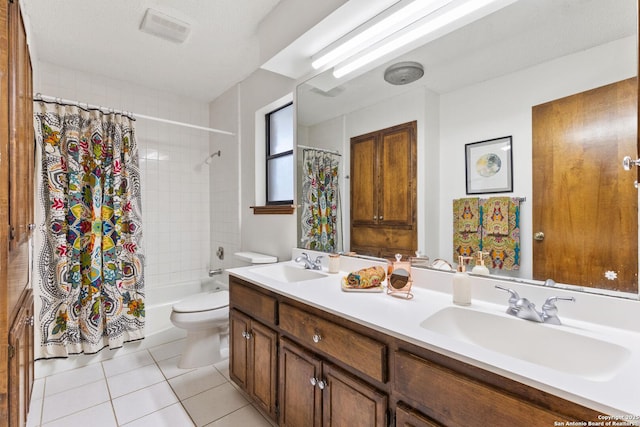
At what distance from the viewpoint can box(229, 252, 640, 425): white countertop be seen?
0.58 metres

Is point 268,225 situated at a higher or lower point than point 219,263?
higher

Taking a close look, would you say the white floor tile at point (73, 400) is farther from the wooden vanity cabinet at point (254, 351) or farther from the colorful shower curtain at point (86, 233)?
the wooden vanity cabinet at point (254, 351)

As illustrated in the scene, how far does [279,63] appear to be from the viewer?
76.6 inches

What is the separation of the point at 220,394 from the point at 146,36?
8.11 feet

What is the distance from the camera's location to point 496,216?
3.90ft

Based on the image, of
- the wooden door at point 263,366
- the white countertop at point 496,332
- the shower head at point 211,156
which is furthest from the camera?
the shower head at point 211,156

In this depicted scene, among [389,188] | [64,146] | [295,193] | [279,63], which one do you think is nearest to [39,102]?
[64,146]

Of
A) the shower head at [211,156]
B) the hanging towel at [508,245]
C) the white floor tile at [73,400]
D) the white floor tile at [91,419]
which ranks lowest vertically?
the white floor tile at [73,400]

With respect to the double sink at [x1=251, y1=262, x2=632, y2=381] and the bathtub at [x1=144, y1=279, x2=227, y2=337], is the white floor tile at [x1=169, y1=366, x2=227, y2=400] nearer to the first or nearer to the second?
the bathtub at [x1=144, y1=279, x2=227, y2=337]

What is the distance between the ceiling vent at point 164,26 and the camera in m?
1.87

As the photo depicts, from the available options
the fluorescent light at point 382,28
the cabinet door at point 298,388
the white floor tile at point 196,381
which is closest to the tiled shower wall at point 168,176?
the white floor tile at point 196,381

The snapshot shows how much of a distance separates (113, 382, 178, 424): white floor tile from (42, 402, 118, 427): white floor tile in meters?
0.04

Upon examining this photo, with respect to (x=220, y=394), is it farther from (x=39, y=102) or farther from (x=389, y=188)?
(x=39, y=102)

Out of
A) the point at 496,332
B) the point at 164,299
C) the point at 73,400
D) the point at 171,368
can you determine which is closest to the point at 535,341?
the point at 496,332
